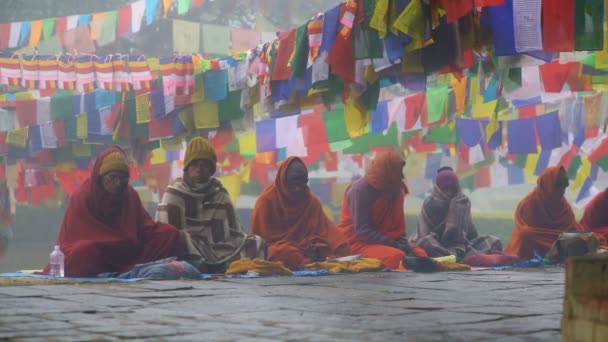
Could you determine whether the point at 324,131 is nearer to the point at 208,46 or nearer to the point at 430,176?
the point at 430,176

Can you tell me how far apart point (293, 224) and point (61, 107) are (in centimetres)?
753

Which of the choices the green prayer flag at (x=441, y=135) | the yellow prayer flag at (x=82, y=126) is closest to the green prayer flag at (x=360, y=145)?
the green prayer flag at (x=441, y=135)

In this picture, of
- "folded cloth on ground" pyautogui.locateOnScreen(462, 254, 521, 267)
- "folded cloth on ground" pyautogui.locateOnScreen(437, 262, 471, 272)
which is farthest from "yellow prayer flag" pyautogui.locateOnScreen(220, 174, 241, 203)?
"folded cloth on ground" pyautogui.locateOnScreen(437, 262, 471, 272)

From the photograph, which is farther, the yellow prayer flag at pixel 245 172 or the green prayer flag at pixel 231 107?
the yellow prayer flag at pixel 245 172

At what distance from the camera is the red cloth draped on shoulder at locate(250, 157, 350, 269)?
10578mm

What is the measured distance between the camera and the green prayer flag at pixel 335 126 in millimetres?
16141

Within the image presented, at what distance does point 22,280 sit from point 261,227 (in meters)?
2.87

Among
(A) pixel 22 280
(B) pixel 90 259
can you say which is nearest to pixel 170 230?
(B) pixel 90 259

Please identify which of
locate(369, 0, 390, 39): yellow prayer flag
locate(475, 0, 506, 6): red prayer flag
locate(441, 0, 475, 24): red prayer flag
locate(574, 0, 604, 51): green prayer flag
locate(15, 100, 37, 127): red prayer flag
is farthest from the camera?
locate(15, 100, 37, 127): red prayer flag

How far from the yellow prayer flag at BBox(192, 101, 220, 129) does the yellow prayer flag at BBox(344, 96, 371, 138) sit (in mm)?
3071

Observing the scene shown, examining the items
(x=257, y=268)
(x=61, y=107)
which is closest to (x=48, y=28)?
(x=61, y=107)

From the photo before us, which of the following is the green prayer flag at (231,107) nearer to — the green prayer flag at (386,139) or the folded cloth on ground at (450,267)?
the folded cloth on ground at (450,267)

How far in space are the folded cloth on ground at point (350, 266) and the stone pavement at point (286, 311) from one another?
4.68ft

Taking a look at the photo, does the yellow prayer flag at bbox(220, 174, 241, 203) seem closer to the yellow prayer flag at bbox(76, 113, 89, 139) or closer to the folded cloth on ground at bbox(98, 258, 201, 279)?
the yellow prayer flag at bbox(76, 113, 89, 139)
